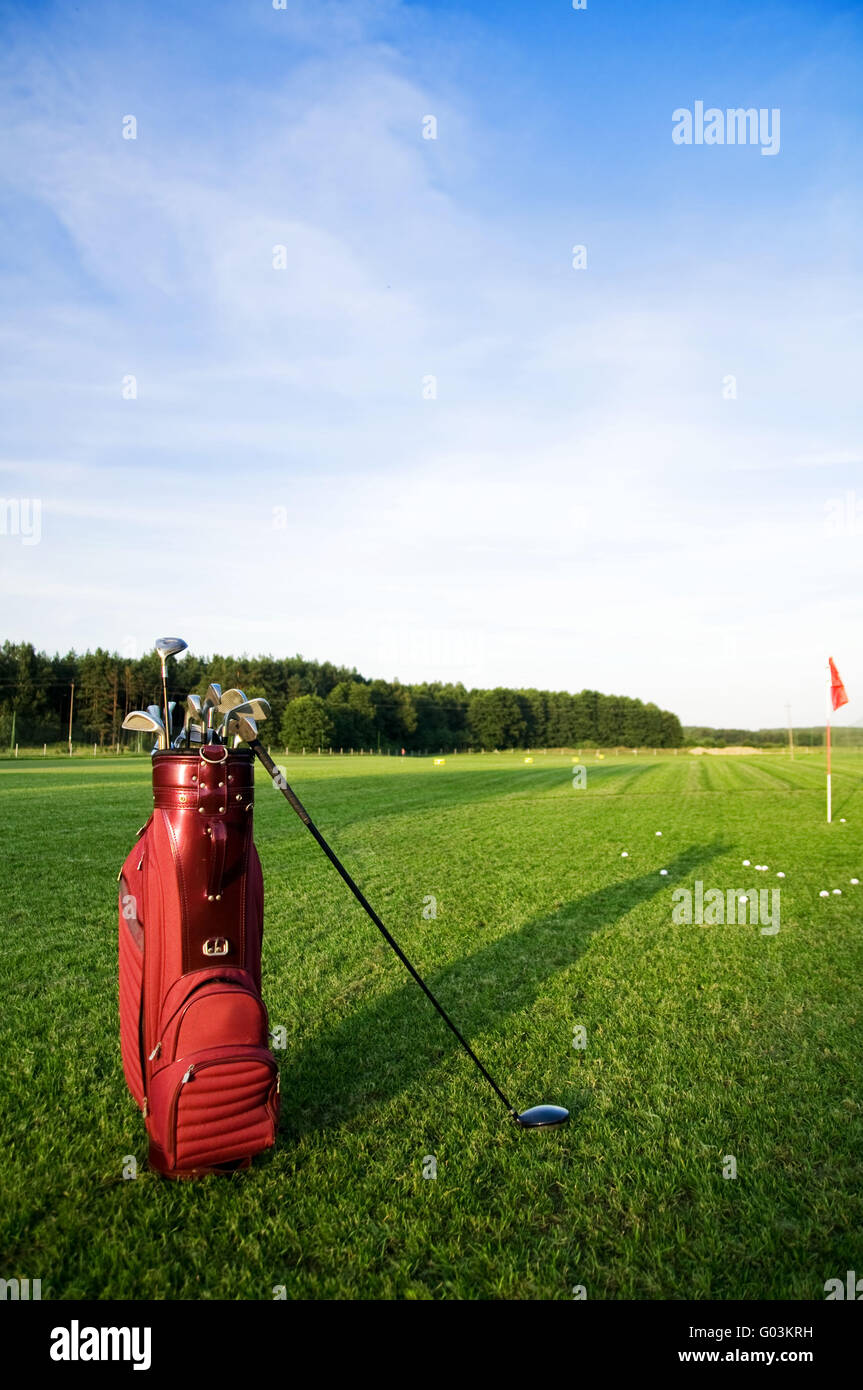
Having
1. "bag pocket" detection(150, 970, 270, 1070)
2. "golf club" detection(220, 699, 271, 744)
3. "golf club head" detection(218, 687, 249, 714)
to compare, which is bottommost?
"bag pocket" detection(150, 970, 270, 1070)

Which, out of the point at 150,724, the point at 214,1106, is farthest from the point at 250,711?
the point at 214,1106

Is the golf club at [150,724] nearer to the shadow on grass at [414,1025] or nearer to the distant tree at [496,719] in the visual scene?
the shadow on grass at [414,1025]

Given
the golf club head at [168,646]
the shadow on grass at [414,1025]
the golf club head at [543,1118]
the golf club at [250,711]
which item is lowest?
the shadow on grass at [414,1025]

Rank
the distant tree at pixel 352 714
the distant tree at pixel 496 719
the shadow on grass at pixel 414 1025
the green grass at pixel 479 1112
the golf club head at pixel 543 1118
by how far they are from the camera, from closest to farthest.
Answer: the green grass at pixel 479 1112 → the golf club head at pixel 543 1118 → the shadow on grass at pixel 414 1025 → the distant tree at pixel 352 714 → the distant tree at pixel 496 719

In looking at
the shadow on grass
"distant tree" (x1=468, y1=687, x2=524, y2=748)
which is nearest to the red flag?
the shadow on grass

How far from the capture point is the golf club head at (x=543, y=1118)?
3.58 meters

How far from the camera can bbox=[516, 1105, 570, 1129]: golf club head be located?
3.58m

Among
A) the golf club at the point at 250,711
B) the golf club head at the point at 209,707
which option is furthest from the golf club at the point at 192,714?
the golf club at the point at 250,711

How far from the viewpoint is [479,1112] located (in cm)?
374

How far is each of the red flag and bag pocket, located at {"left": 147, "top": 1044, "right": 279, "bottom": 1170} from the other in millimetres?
13681

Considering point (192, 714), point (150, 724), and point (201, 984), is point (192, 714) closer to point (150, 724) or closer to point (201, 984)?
point (150, 724)

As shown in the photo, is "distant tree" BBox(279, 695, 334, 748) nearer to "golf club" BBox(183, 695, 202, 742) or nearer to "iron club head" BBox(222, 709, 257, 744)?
"golf club" BBox(183, 695, 202, 742)

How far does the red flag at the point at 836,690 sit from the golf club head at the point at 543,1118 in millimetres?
12621

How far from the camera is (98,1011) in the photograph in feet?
16.4
